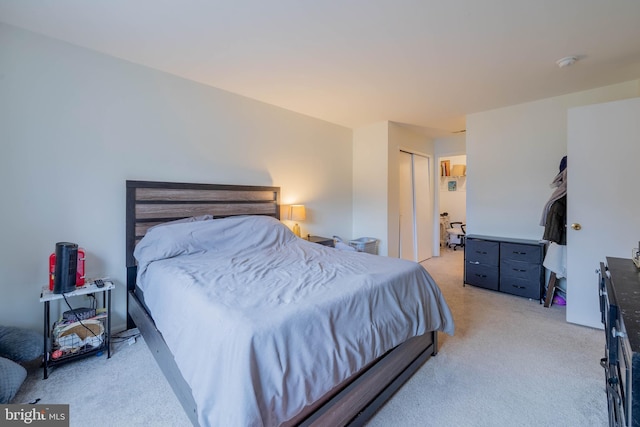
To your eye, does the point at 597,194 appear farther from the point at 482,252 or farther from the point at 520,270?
the point at 482,252

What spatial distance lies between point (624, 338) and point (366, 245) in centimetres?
336

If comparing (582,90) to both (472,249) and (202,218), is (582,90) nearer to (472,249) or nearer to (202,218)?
(472,249)

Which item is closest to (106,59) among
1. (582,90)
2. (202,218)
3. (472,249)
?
(202,218)

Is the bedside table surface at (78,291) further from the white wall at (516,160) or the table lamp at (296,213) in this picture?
the white wall at (516,160)

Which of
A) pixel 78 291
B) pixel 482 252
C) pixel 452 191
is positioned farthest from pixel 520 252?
pixel 78 291

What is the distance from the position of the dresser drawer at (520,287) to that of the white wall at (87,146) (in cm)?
352

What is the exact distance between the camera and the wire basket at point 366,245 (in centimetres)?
420

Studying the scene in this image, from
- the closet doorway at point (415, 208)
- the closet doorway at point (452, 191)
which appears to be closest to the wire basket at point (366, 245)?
the closet doorway at point (415, 208)

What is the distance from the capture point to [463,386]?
1.81m

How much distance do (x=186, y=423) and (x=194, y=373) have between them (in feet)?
1.89

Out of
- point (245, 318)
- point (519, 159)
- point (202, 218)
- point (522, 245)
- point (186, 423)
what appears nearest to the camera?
point (245, 318)

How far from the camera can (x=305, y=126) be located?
4074mm

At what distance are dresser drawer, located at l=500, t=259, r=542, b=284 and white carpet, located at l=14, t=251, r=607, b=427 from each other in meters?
0.83

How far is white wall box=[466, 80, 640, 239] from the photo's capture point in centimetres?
340
